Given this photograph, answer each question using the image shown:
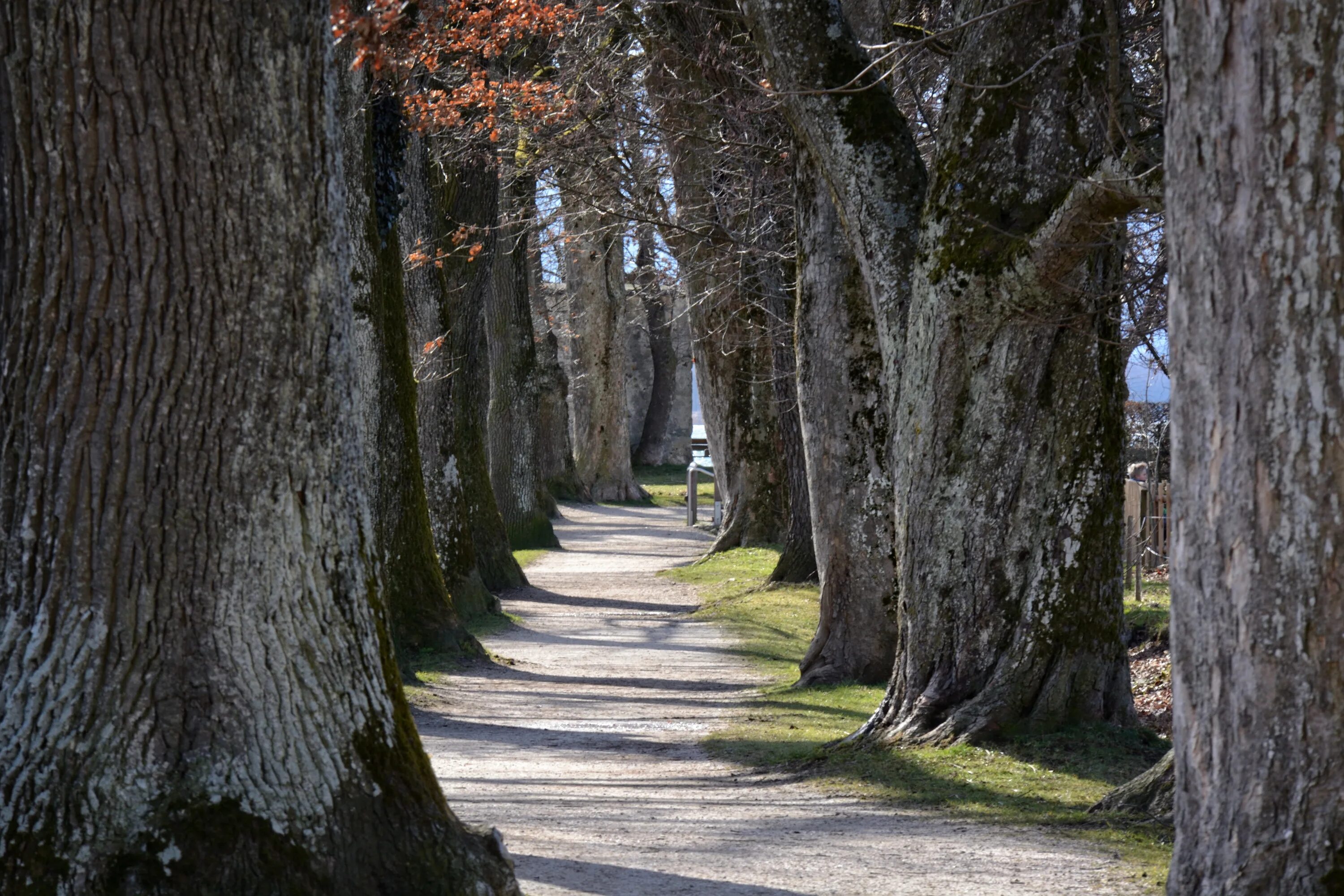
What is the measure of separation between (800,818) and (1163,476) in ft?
45.3

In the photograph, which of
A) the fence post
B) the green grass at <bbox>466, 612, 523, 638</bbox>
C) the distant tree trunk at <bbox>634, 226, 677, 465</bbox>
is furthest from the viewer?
the distant tree trunk at <bbox>634, 226, 677, 465</bbox>

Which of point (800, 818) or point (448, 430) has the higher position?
point (448, 430)

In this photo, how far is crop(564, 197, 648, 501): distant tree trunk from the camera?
30.5 meters

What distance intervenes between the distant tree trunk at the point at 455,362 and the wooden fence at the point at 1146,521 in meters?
6.99

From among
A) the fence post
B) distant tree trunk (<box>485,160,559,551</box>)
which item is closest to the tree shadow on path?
distant tree trunk (<box>485,160,559,551</box>)

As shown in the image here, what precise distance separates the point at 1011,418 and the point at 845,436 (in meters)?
3.21

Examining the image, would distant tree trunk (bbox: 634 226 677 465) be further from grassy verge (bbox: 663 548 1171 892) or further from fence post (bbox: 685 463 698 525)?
grassy verge (bbox: 663 548 1171 892)

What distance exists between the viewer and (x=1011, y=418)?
7.23 meters

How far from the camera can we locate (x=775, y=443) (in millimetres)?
19797

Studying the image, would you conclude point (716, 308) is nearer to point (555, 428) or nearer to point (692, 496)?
point (692, 496)

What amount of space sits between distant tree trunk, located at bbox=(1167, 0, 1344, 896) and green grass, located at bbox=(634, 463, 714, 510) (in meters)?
28.8

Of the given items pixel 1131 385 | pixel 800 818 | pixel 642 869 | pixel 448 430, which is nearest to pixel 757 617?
pixel 448 430

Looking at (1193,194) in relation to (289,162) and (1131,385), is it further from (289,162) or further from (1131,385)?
(1131,385)

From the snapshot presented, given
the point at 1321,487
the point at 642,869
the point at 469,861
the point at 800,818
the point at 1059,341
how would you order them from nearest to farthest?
the point at 1321,487 < the point at 469,861 < the point at 642,869 < the point at 800,818 < the point at 1059,341
